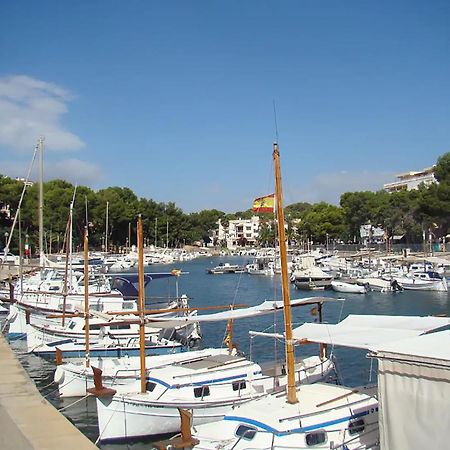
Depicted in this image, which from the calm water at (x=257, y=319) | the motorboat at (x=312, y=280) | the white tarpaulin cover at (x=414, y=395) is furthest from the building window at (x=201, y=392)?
the motorboat at (x=312, y=280)

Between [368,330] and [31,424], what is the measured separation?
10.2 metres

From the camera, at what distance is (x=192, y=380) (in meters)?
17.8

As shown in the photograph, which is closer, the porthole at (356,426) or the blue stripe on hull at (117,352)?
the porthole at (356,426)

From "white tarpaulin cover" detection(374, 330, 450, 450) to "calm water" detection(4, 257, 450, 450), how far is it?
8.82 metres

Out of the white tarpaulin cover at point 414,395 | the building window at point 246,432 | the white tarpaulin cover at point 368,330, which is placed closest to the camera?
the white tarpaulin cover at point 414,395

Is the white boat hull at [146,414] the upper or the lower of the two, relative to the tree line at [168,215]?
lower

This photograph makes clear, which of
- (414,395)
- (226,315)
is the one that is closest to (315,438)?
(414,395)

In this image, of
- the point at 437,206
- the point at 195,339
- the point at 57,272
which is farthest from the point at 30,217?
the point at 195,339

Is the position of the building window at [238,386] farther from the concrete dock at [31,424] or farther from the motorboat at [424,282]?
the motorboat at [424,282]

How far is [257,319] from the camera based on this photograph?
1652 inches

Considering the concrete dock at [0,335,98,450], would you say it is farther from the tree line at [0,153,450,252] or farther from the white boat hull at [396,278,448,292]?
the tree line at [0,153,450,252]

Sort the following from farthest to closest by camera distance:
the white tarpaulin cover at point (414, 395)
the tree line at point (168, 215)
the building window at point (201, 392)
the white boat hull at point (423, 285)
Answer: the tree line at point (168, 215)
the white boat hull at point (423, 285)
the building window at point (201, 392)
the white tarpaulin cover at point (414, 395)

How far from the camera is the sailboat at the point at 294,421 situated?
12.6 meters

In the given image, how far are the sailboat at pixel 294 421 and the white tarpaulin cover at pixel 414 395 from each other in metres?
2.17
